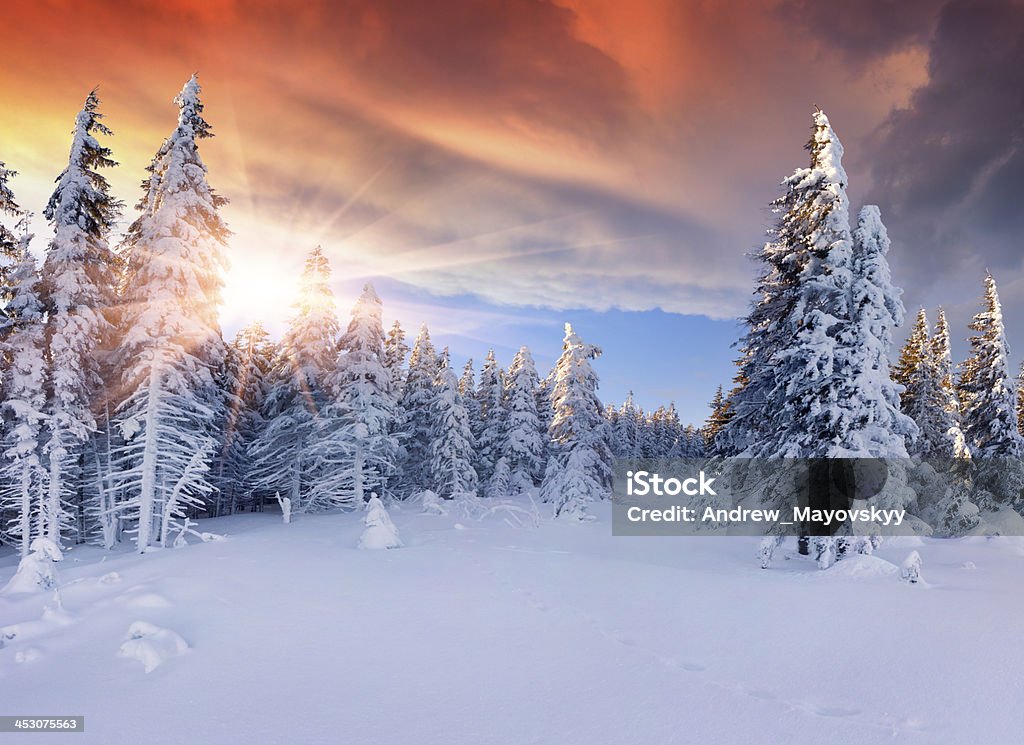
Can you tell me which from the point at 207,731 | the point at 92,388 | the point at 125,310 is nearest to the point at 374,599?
the point at 207,731

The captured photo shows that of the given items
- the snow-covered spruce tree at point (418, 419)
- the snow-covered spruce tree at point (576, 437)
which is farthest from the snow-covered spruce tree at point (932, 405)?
the snow-covered spruce tree at point (418, 419)

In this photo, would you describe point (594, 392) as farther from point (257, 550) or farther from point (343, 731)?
point (343, 731)

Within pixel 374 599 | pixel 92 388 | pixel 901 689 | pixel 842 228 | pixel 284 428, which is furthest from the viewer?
pixel 284 428

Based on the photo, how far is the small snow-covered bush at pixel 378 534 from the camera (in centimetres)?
1525

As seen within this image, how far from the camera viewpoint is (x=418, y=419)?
39.1 meters

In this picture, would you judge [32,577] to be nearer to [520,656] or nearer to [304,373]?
[520,656]

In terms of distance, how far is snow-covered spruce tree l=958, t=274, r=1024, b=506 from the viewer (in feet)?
82.9

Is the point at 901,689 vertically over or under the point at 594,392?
under

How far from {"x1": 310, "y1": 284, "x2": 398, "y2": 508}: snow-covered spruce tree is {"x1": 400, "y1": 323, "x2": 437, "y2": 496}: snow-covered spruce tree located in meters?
7.71

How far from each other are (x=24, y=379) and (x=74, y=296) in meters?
3.44

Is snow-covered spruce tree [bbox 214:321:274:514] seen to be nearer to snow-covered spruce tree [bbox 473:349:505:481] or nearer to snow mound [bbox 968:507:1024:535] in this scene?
snow-covered spruce tree [bbox 473:349:505:481]

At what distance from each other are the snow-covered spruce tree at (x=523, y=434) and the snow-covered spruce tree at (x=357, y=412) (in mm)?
13113

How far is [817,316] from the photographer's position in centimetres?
1347

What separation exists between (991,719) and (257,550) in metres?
16.0
